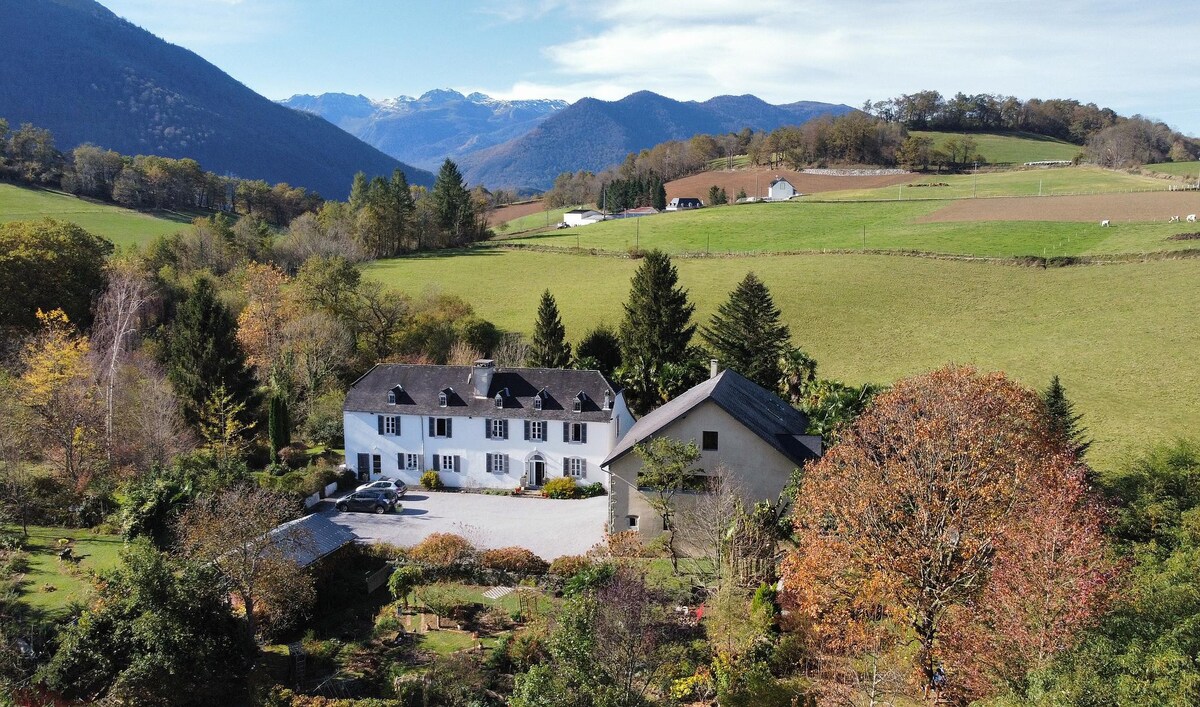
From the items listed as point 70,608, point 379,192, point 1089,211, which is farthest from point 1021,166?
point 70,608

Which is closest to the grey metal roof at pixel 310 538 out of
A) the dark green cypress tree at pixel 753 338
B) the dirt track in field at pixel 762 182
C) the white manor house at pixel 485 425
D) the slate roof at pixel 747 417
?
the white manor house at pixel 485 425

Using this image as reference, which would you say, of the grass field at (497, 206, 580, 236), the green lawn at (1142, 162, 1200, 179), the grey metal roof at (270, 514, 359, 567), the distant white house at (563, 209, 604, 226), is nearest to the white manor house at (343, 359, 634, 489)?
the grey metal roof at (270, 514, 359, 567)

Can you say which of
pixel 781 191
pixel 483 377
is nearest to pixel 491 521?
pixel 483 377

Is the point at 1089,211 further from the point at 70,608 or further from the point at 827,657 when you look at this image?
the point at 70,608

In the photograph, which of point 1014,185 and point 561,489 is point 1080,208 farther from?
point 561,489

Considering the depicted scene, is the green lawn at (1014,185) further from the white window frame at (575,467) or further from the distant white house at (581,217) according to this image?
the white window frame at (575,467)
